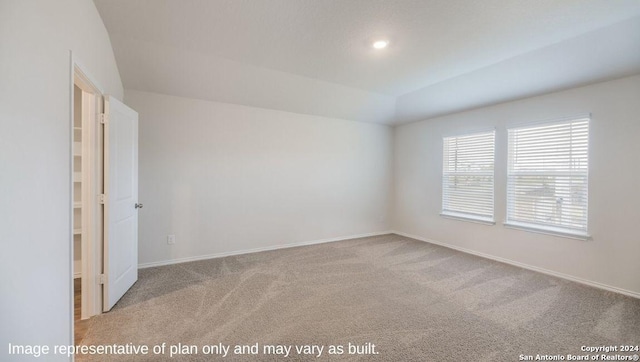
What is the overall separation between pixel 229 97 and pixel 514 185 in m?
4.37

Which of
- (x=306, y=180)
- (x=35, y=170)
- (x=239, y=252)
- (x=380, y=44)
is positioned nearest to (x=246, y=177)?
(x=306, y=180)

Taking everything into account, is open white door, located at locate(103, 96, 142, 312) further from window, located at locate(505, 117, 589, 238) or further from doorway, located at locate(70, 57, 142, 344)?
window, located at locate(505, 117, 589, 238)

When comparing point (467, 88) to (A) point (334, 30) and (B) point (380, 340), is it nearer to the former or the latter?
(A) point (334, 30)

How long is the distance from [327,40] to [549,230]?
3652mm

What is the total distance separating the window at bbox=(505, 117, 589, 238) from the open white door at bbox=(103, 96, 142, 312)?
16.1 feet

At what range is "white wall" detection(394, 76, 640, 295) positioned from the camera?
9.05 feet

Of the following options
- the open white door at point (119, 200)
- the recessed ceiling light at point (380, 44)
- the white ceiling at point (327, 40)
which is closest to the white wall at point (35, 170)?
the open white door at point (119, 200)

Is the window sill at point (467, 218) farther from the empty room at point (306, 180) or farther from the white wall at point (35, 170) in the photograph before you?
the white wall at point (35, 170)

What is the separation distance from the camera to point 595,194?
118 inches

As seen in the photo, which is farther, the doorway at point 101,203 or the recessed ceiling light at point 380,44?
the recessed ceiling light at point 380,44

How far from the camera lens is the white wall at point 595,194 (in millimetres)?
2760

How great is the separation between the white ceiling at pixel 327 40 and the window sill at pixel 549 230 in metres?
1.80

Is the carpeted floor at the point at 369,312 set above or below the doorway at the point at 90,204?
below

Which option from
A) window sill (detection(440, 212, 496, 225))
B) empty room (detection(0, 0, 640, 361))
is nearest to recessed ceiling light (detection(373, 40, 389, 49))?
empty room (detection(0, 0, 640, 361))
